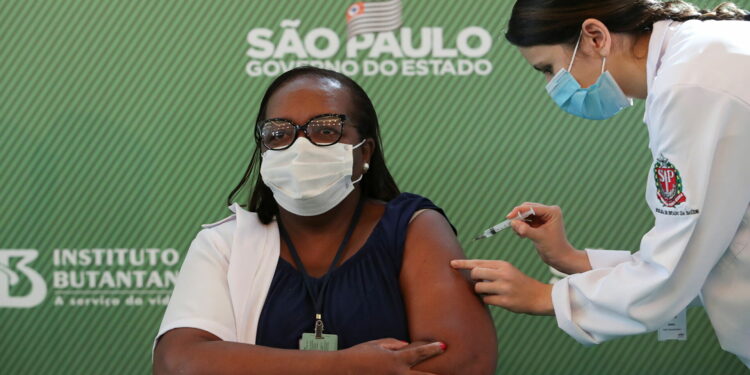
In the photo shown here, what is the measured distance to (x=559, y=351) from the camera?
8.80 feet

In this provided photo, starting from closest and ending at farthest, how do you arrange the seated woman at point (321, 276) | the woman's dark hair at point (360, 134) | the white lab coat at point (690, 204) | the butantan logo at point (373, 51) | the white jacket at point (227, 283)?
the white lab coat at point (690, 204)
the seated woman at point (321, 276)
the white jacket at point (227, 283)
the woman's dark hair at point (360, 134)
the butantan logo at point (373, 51)

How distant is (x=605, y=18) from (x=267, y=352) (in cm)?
87

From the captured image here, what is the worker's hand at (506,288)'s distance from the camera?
1.58 m

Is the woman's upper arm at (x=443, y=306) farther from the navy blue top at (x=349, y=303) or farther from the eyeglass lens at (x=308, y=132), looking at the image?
the eyeglass lens at (x=308, y=132)

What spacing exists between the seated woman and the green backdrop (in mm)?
916

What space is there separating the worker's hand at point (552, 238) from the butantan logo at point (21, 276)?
5.27ft

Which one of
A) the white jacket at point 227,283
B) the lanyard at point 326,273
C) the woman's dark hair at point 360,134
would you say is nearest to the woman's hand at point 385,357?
the lanyard at point 326,273

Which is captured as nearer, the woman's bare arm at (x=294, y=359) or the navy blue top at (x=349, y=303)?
the woman's bare arm at (x=294, y=359)

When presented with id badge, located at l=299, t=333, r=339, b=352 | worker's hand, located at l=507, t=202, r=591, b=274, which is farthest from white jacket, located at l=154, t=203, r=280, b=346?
worker's hand, located at l=507, t=202, r=591, b=274

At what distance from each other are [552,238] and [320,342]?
23.4 inches

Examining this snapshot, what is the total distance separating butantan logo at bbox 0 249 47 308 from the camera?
8.74ft

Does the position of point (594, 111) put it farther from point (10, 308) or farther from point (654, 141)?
point (10, 308)

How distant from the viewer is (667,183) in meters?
1.41

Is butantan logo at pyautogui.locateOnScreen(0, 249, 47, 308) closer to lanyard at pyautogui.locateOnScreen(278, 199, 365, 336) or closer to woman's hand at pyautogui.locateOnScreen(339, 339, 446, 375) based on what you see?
lanyard at pyautogui.locateOnScreen(278, 199, 365, 336)
